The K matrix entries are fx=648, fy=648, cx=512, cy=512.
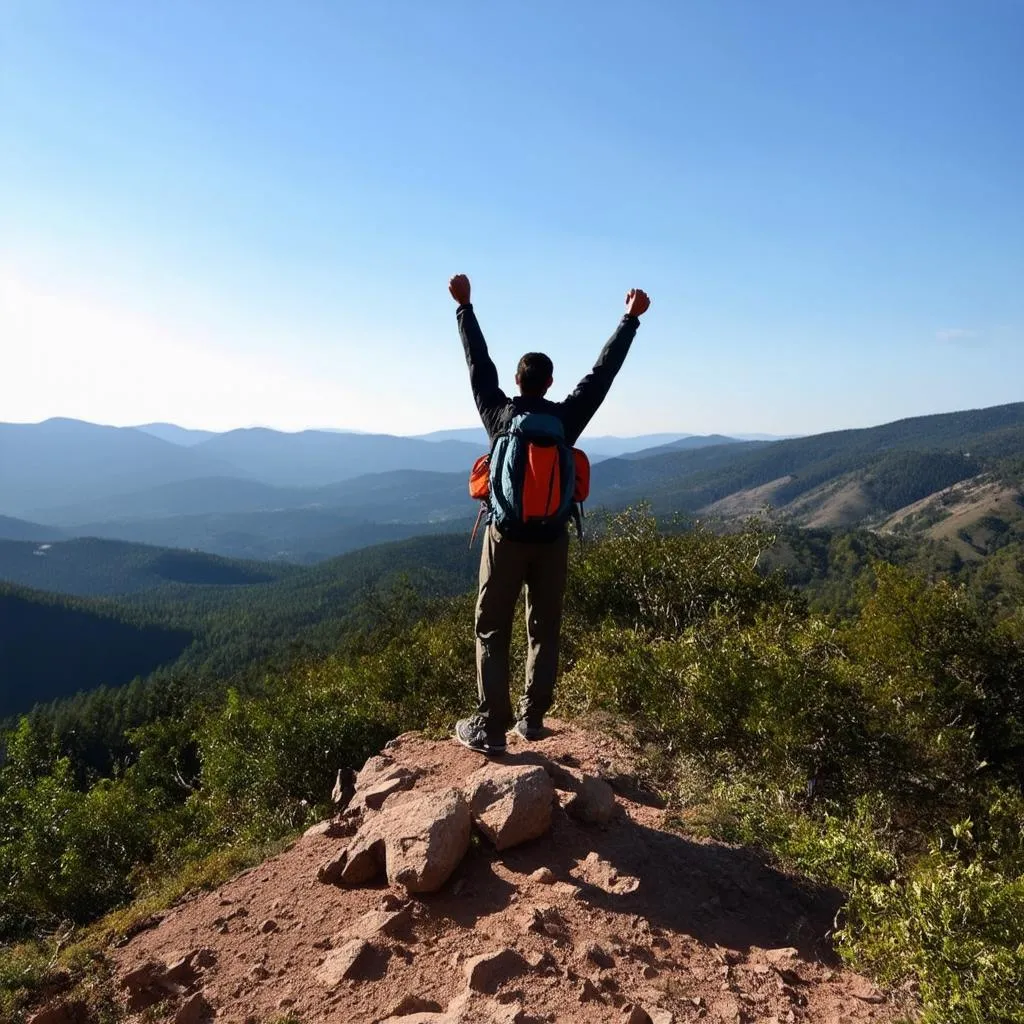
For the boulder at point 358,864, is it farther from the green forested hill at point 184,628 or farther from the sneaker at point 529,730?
the green forested hill at point 184,628

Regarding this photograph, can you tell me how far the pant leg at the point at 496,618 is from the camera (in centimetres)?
445

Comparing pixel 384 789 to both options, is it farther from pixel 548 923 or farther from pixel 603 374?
pixel 603 374

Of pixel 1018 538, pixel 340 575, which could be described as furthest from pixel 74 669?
pixel 1018 538

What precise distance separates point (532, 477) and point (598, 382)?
907 millimetres

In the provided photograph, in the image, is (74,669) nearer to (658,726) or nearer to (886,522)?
(658,726)

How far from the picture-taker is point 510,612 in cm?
465

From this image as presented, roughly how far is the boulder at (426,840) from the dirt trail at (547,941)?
0.12 m

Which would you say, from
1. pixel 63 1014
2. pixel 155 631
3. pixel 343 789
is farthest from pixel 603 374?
pixel 155 631

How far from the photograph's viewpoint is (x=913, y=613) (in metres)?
7.03

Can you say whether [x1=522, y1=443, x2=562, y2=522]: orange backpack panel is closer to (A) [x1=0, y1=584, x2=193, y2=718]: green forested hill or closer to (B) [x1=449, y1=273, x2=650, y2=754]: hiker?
(B) [x1=449, y1=273, x2=650, y2=754]: hiker

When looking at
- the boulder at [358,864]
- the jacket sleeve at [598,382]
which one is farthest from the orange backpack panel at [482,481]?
the boulder at [358,864]

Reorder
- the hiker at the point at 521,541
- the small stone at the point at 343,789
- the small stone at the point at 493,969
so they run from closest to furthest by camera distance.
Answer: the small stone at the point at 493,969
the hiker at the point at 521,541
the small stone at the point at 343,789

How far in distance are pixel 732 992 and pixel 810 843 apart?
0.80 m

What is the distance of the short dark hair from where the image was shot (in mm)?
4402
